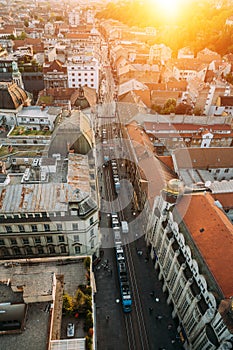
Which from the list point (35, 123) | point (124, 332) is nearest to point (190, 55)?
point (35, 123)

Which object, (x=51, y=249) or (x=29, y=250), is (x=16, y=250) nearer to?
(x=29, y=250)

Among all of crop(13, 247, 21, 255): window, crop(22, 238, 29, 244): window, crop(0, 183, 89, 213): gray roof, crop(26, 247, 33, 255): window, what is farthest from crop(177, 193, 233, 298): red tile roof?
crop(13, 247, 21, 255): window

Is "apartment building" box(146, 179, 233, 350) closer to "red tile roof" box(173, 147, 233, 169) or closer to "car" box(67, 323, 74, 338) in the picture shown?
"car" box(67, 323, 74, 338)

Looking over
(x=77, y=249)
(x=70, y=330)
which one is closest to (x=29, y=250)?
(x=77, y=249)

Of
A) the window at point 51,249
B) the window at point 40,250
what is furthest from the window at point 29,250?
the window at point 51,249

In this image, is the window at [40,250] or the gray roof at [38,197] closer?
the gray roof at [38,197]

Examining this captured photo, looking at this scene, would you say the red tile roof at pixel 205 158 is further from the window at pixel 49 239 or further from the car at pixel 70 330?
the car at pixel 70 330

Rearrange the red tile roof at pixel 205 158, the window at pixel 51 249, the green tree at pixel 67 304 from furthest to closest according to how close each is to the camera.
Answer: the red tile roof at pixel 205 158 → the window at pixel 51 249 → the green tree at pixel 67 304

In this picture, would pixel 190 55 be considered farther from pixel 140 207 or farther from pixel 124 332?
pixel 124 332
